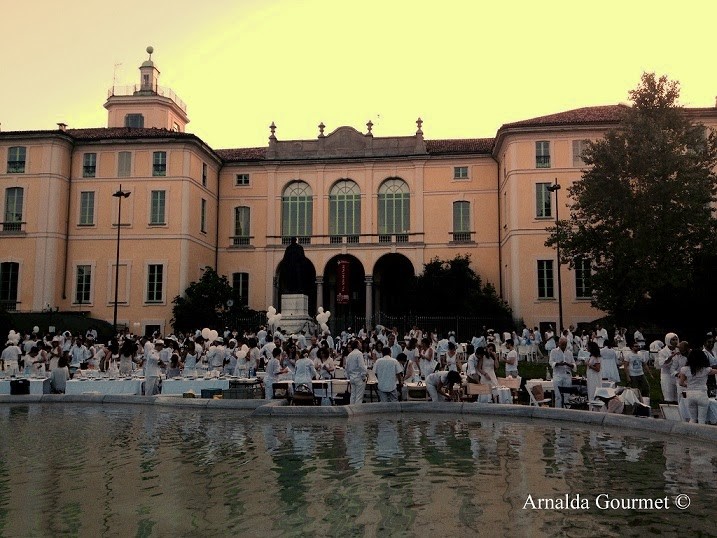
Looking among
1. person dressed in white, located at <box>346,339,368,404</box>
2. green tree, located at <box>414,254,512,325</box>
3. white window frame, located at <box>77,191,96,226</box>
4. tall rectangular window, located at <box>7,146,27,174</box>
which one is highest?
tall rectangular window, located at <box>7,146,27,174</box>

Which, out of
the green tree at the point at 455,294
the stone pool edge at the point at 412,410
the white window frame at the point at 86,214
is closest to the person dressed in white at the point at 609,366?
the stone pool edge at the point at 412,410

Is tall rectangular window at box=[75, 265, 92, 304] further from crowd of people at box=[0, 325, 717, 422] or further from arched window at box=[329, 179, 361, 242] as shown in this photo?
crowd of people at box=[0, 325, 717, 422]

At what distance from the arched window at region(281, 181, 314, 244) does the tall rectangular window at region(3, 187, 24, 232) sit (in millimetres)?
15676

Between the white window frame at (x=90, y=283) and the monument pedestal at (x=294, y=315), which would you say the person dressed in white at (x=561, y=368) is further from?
the white window frame at (x=90, y=283)

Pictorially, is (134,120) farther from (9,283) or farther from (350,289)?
(350,289)

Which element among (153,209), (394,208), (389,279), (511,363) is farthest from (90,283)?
(511,363)

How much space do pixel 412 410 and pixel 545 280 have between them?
27.1 metres

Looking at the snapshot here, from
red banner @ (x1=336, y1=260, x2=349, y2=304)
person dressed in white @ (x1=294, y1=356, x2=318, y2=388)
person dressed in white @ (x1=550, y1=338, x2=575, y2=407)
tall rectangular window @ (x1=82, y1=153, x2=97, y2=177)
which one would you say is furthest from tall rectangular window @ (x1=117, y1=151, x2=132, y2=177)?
person dressed in white @ (x1=550, y1=338, x2=575, y2=407)

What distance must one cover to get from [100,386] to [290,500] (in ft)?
37.4

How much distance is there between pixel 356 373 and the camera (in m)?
14.0

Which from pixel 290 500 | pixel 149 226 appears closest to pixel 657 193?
pixel 290 500

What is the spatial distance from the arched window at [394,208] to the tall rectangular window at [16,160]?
2168 centimetres

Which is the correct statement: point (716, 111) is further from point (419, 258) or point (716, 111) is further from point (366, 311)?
point (366, 311)

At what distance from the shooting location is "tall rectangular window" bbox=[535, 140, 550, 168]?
3838 cm
